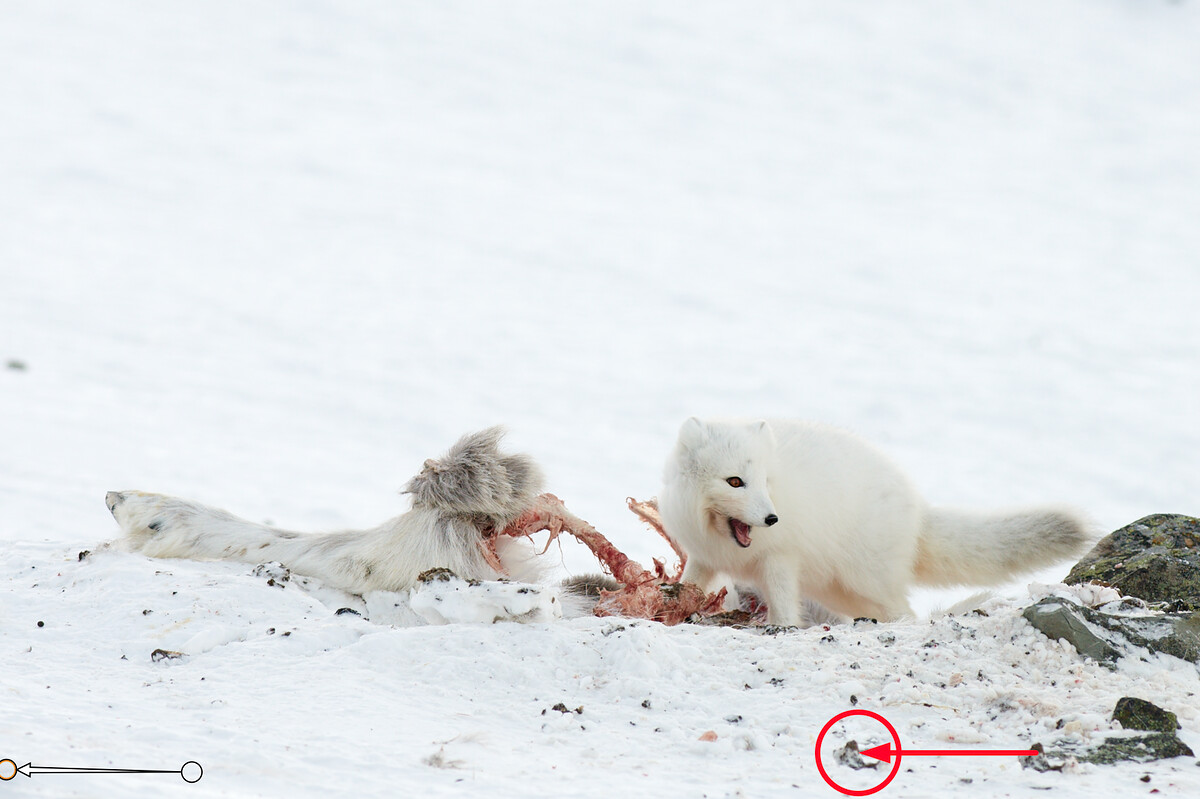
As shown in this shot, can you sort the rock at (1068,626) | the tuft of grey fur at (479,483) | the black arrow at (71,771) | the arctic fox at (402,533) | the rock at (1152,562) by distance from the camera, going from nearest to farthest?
the black arrow at (71,771) → the rock at (1068,626) → the rock at (1152,562) → the arctic fox at (402,533) → the tuft of grey fur at (479,483)

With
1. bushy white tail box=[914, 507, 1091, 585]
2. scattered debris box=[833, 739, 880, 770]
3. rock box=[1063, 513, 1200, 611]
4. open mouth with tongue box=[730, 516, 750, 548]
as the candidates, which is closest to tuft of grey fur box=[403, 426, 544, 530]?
open mouth with tongue box=[730, 516, 750, 548]

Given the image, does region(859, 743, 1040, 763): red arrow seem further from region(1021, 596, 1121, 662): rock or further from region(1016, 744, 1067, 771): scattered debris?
region(1021, 596, 1121, 662): rock

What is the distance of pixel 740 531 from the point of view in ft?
17.7

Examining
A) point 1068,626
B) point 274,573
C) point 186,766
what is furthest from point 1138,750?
point 274,573

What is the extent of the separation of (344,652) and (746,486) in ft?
7.23

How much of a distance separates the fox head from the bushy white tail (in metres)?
0.94

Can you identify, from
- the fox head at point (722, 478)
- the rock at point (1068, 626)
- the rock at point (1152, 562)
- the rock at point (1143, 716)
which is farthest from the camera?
the fox head at point (722, 478)

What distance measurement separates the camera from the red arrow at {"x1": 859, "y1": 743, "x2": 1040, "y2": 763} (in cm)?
308

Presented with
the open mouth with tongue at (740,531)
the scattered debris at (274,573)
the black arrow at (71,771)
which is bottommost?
the black arrow at (71,771)

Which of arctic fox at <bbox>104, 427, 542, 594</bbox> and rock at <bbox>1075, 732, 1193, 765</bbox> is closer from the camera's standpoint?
rock at <bbox>1075, 732, 1193, 765</bbox>

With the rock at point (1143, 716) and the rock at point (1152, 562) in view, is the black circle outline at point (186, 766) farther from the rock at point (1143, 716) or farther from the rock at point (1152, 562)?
the rock at point (1152, 562)

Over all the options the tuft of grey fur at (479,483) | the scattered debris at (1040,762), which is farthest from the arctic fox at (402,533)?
the scattered debris at (1040,762)

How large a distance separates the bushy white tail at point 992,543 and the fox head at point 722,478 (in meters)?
0.94

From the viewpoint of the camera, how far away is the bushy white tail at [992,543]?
5.54 m
